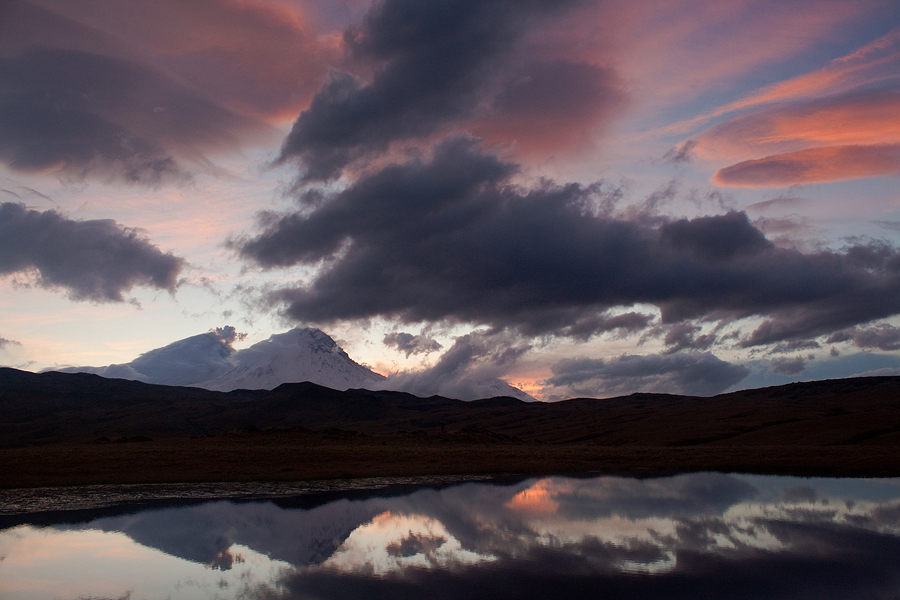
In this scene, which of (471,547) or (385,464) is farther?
(385,464)

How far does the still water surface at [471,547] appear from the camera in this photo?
1814 centimetres

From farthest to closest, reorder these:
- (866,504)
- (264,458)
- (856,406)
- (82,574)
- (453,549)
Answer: (856,406), (264,458), (866,504), (453,549), (82,574)

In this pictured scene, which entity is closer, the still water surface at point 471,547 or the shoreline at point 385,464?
the still water surface at point 471,547

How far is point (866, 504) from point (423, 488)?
27.3 meters

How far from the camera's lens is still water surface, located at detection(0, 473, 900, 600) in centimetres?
1814

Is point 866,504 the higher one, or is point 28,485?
point 28,485

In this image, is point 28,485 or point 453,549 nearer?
point 453,549

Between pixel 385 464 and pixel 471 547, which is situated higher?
pixel 471 547

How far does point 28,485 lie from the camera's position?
4472 cm

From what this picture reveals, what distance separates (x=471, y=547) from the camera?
2339 centimetres

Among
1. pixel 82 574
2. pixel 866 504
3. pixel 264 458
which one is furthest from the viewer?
A: pixel 264 458

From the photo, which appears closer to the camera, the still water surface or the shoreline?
the still water surface

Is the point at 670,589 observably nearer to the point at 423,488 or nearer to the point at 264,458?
the point at 423,488

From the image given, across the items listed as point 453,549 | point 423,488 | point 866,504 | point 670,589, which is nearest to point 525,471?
point 423,488
